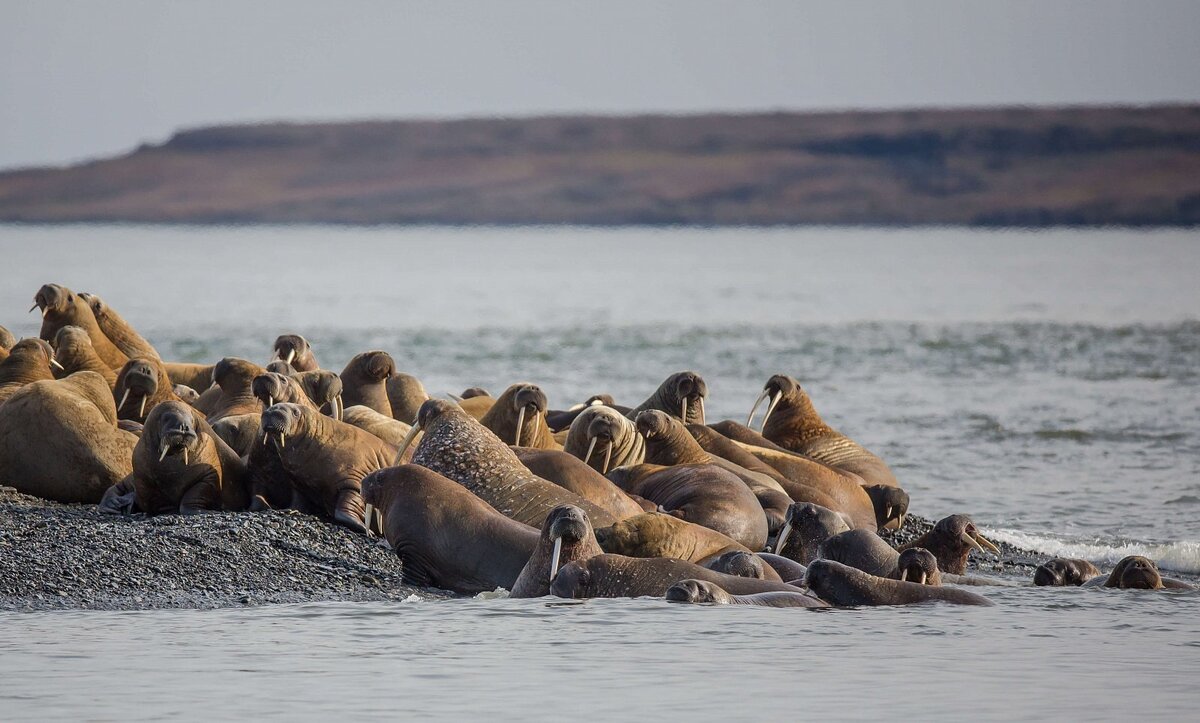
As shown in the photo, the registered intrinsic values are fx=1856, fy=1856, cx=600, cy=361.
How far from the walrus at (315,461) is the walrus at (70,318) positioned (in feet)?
14.8

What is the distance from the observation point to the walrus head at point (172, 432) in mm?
10469

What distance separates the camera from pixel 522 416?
12.5m

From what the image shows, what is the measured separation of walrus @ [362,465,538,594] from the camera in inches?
383

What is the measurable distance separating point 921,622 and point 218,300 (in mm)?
41444

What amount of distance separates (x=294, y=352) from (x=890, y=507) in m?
5.17

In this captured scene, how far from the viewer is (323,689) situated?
289 inches

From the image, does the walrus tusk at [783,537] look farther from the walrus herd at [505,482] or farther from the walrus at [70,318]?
the walrus at [70,318]

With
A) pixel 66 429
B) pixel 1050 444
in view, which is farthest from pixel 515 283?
pixel 66 429

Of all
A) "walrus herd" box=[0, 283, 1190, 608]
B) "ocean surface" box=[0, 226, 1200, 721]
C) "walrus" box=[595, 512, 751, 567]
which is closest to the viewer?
"ocean surface" box=[0, 226, 1200, 721]

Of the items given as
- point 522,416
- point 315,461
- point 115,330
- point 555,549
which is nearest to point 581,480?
point 315,461

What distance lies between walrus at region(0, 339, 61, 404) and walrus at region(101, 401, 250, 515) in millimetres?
2659

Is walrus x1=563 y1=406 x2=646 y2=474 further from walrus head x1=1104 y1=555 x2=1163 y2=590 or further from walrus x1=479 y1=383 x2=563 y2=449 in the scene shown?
walrus head x1=1104 y1=555 x2=1163 y2=590

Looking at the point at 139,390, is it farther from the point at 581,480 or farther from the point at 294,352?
the point at 581,480

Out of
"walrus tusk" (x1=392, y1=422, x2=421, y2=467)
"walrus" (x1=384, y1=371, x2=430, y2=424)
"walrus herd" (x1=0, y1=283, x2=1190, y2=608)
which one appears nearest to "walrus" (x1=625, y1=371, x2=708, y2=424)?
"walrus herd" (x1=0, y1=283, x2=1190, y2=608)
